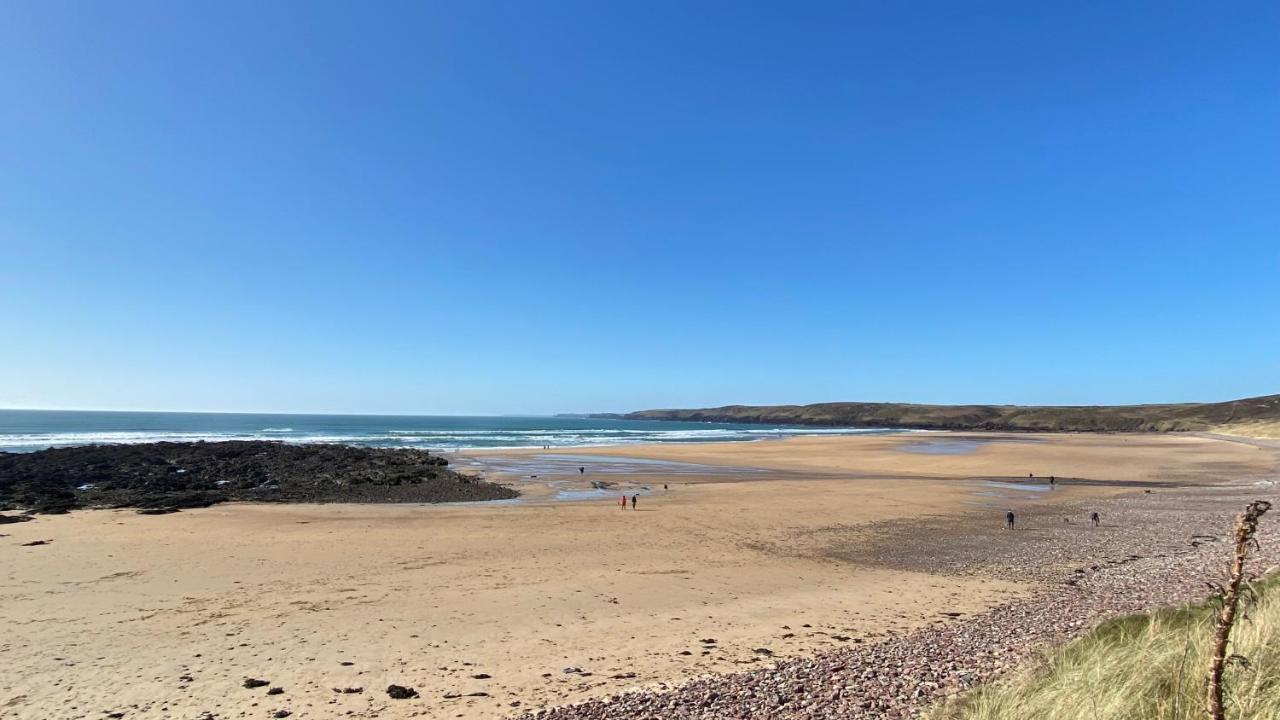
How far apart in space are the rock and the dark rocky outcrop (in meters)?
21.4

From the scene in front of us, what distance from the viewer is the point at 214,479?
36.4 meters

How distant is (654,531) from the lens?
20.5 metres

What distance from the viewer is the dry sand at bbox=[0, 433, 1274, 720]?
8.64 m

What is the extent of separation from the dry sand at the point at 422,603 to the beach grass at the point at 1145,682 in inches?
157

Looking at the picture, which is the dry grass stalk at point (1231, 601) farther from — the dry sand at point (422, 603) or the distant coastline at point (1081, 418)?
the distant coastline at point (1081, 418)

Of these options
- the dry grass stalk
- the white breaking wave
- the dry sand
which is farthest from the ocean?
the dry grass stalk

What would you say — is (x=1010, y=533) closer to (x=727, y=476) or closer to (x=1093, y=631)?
(x=1093, y=631)

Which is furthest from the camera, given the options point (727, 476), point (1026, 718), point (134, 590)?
point (727, 476)

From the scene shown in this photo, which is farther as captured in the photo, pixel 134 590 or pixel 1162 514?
pixel 1162 514

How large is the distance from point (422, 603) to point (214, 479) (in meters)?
30.9

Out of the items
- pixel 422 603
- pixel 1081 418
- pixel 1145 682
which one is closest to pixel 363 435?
pixel 422 603

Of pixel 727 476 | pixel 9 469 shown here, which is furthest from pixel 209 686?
pixel 9 469

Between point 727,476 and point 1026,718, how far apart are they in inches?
1392

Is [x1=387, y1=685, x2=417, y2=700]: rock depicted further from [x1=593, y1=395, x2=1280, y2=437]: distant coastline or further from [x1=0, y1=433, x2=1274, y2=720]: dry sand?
[x1=593, y1=395, x2=1280, y2=437]: distant coastline
